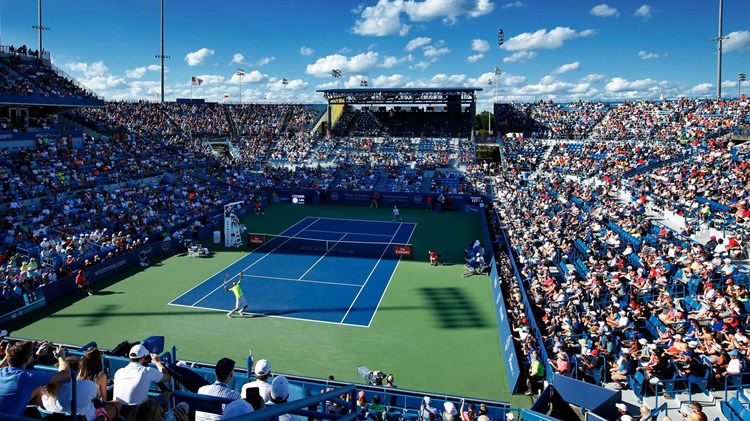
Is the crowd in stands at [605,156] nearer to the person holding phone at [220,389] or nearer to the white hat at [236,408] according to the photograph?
the person holding phone at [220,389]

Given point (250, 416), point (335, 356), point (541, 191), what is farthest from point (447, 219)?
point (250, 416)

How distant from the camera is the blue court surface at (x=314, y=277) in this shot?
2039 cm

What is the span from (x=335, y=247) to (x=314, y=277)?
5223 millimetres

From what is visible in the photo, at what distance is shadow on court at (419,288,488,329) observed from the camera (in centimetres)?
→ 1888

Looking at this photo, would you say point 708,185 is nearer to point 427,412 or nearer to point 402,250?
point 402,250

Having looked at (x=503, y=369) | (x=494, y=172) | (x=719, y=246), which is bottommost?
(x=503, y=369)

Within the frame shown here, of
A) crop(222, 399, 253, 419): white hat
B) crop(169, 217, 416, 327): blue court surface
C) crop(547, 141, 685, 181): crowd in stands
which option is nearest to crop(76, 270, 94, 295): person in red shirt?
crop(169, 217, 416, 327): blue court surface

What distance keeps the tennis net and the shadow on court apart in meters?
6.11

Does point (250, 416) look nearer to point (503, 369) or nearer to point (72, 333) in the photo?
point (503, 369)

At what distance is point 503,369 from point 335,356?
4.89m

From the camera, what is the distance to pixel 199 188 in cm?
4169

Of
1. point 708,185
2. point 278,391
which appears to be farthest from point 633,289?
point 278,391

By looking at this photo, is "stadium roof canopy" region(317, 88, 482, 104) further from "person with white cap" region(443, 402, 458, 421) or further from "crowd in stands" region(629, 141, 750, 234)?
"person with white cap" region(443, 402, 458, 421)

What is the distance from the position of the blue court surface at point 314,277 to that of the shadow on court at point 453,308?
7.02 feet
